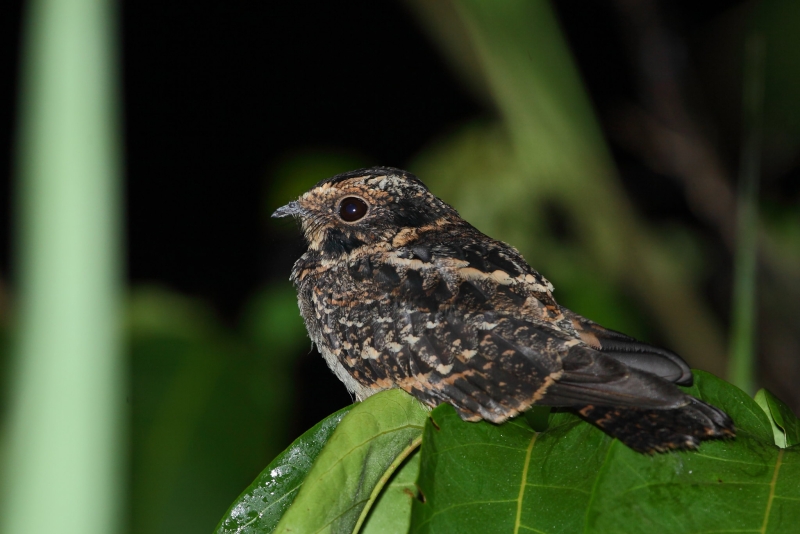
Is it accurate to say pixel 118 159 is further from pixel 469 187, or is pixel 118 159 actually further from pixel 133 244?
pixel 133 244

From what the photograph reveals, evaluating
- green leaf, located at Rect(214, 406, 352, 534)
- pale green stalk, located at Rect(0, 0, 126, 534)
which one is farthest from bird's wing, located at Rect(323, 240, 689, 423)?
pale green stalk, located at Rect(0, 0, 126, 534)

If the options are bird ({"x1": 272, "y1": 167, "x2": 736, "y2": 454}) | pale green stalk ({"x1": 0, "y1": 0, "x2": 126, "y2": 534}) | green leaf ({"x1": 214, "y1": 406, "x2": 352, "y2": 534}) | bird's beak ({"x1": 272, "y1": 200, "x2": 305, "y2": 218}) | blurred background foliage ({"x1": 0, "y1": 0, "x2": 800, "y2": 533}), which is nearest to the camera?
pale green stalk ({"x1": 0, "y1": 0, "x2": 126, "y2": 534})

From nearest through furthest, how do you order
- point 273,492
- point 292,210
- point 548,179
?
point 273,492
point 292,210
point 548,179

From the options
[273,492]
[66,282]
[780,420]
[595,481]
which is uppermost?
[66,282]

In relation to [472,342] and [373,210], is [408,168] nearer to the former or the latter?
[373,210]

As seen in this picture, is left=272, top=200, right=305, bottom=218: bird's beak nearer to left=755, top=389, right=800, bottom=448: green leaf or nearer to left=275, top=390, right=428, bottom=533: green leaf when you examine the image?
left=275, top=390, right=428, bottom=533: green leaf

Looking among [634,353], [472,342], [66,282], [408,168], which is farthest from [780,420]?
[408,168]
